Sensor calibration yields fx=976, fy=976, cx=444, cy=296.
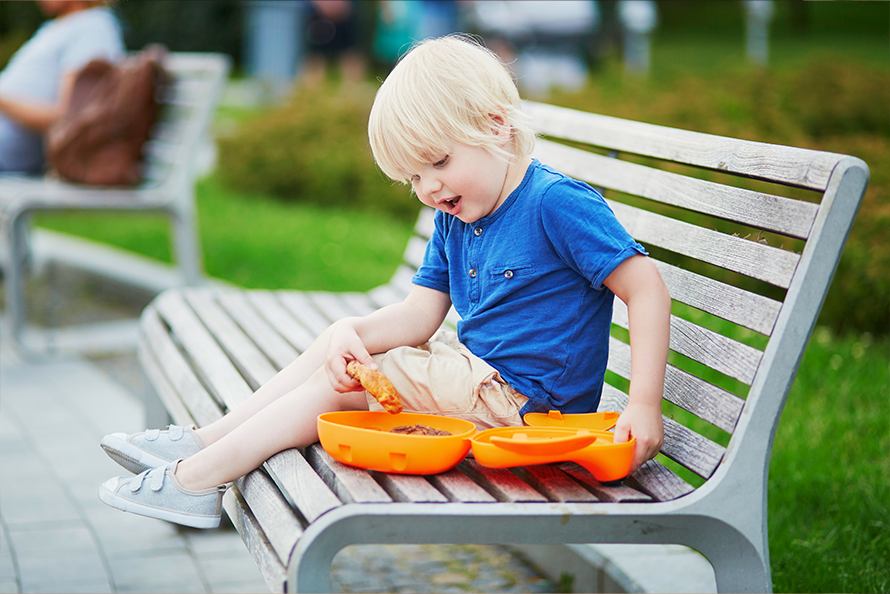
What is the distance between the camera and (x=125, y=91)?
4770 millimetres

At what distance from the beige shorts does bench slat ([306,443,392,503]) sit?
173 mm

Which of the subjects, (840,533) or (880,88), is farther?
(880,88)

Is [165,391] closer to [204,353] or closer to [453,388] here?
[204,353]

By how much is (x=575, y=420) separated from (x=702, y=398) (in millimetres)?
246

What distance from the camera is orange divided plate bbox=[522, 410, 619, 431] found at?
188 centimetres

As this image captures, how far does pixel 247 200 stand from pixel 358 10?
11506mm

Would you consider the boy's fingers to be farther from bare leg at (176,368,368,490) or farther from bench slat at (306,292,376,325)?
bench slat at (306,292,376,325)

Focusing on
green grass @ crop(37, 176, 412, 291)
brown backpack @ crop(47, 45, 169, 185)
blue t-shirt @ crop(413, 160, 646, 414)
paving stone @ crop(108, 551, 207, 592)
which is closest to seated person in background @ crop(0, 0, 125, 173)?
brown backpack @ crop(47, 45, 169, 185)

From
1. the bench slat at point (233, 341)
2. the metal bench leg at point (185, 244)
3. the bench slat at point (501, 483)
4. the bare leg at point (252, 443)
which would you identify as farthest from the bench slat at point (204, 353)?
the metal bench leg at point (185, 244)

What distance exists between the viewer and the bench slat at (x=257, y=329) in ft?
8.38

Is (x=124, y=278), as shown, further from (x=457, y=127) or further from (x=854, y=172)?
(x=854, y=172)

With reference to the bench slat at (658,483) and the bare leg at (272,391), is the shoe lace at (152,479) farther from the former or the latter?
the bench slat at (658,483)

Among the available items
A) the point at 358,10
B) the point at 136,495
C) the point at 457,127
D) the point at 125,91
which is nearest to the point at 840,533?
the point at 457,127

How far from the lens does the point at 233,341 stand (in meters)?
2.68
